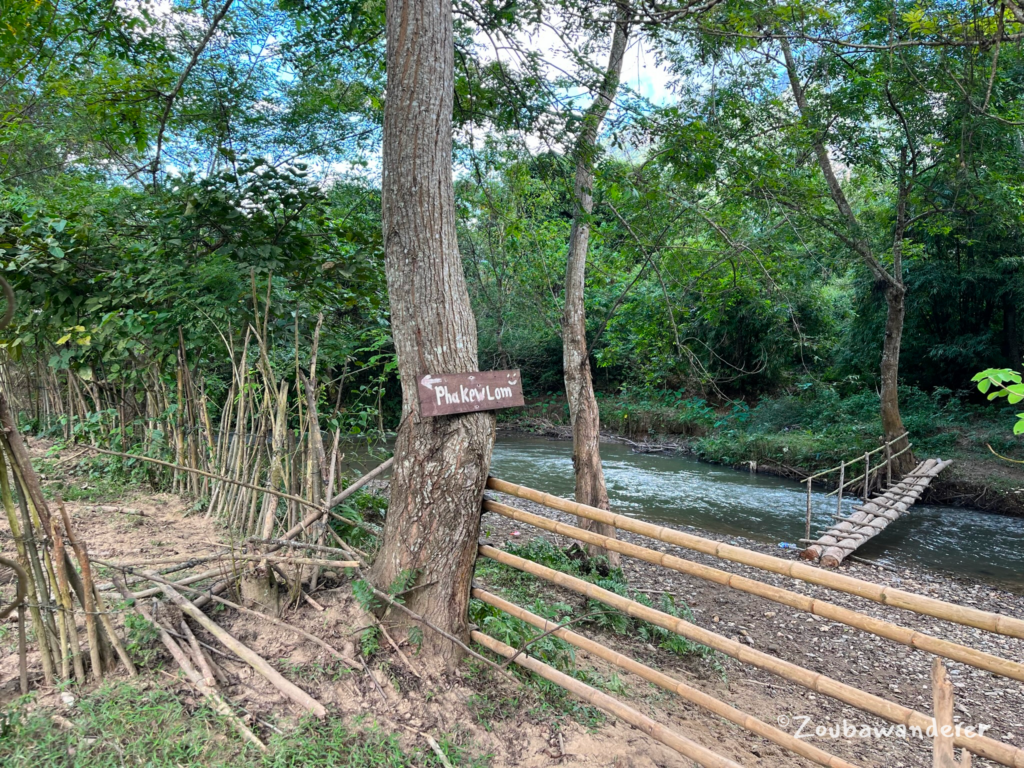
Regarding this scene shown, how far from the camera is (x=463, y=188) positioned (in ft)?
18.2

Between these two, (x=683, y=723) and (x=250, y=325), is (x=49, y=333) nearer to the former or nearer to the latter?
(x=250, y=325)

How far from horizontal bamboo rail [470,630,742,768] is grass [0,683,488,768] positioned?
0.41 metres

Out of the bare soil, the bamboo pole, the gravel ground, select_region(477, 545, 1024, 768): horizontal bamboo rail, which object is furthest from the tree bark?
the bamboo pole

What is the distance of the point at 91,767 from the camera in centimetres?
161

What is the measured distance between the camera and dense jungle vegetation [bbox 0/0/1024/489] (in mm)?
3420

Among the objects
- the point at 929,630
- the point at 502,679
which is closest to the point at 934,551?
the point at 929,630

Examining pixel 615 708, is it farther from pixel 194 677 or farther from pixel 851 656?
pixel 851 656

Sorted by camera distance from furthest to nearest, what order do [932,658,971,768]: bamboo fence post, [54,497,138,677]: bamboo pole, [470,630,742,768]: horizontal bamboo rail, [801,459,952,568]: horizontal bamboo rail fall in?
[801,459,952,568]: horizontal bamboo rail
[470,630,742,768]: horizontal bamboo rail
[54,497,138,677]: bamboo pole
[932,658,971,768]: bamboo fence post

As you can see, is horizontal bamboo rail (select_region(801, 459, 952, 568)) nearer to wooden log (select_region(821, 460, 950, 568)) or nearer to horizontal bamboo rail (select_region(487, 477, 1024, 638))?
wooden log (select_region(821, 460, 950, 568))

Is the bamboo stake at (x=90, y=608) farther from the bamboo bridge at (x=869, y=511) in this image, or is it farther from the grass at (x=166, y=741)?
the bamboo bridge at (x=869, y=511)

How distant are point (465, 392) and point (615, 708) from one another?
1.27 m

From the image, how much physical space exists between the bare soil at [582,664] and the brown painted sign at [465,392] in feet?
3.25

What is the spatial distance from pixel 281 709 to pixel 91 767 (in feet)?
1.73

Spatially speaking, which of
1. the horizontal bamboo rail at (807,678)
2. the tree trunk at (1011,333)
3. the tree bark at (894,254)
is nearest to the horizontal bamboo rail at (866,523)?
the tree bark at (894,254)
